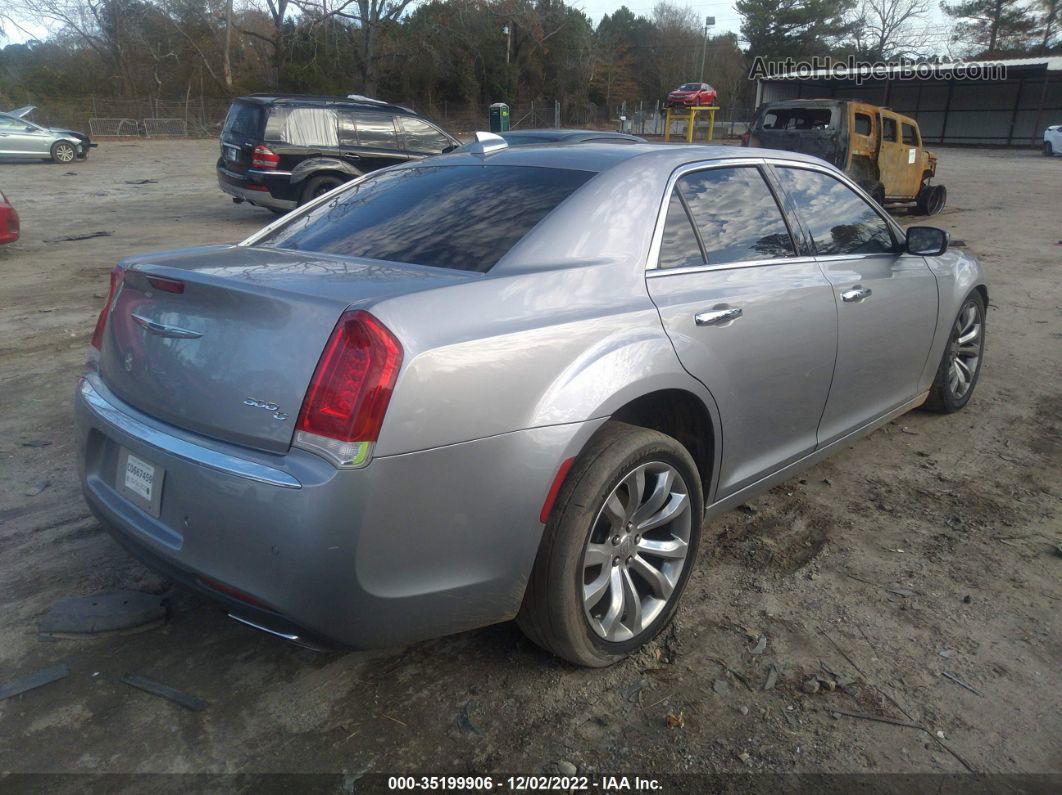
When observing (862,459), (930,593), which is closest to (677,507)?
(930,593)

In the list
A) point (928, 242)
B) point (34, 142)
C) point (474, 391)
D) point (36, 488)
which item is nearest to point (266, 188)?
point (36, 488)

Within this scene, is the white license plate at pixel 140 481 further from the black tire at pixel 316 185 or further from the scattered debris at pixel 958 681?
the black tire at pixel 316 185

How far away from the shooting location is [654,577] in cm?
280

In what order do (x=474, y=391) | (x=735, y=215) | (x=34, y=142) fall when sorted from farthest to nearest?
(x=34, y=142), (x=735, y=215), (x=474, y=391)

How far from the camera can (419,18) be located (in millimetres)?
43656

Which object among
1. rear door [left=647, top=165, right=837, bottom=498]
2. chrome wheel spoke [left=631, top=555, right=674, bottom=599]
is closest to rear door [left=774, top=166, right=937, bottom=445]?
rear door [left=647, top=165, right=837, bottom=498]

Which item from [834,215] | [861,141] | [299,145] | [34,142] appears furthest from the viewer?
[34,142]

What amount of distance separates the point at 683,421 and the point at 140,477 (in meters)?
1.83

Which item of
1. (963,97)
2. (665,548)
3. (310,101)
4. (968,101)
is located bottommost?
(665,548)

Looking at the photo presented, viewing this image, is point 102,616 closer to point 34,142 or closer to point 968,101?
point 34,142

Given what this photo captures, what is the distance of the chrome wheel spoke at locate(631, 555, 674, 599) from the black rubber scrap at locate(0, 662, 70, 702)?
6.25ft

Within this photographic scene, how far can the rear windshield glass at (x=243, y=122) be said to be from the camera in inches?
474

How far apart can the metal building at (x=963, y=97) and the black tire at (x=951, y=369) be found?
115 feet

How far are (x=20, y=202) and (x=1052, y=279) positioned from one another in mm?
17419
